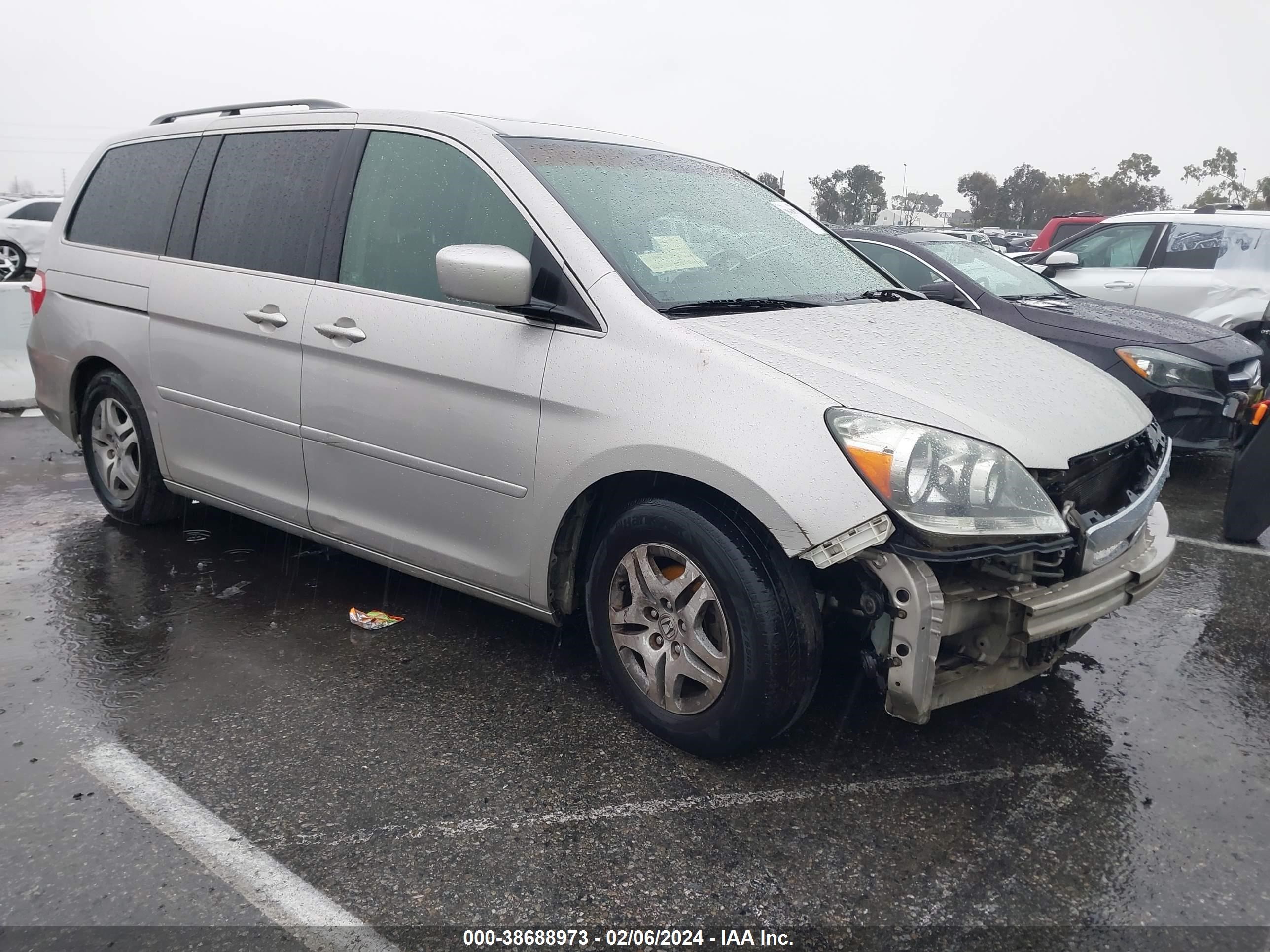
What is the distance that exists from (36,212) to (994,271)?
17.1 meters

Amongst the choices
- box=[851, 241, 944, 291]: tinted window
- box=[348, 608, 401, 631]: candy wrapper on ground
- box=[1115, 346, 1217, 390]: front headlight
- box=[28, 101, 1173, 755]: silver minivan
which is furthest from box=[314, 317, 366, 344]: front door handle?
box=[1115, 346, 1217, 390]: front headlight

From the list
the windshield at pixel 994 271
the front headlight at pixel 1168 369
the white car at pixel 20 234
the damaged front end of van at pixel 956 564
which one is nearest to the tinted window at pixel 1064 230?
the windshield at pixel 994 271

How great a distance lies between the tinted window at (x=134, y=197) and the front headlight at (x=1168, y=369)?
5198mm

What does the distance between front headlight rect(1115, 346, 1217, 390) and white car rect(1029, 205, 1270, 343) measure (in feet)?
6.94

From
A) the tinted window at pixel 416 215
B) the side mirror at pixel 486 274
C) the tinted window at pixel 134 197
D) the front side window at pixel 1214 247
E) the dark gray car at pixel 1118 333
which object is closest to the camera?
the side mirror at pixel 486 274

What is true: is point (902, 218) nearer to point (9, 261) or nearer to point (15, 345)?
point (9, 261)

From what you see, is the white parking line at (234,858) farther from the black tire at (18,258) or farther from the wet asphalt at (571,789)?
the black tire at (18,258)

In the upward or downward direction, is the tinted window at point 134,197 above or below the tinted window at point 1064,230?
above

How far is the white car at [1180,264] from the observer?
27.1 feet

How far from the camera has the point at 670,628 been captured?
115 inches

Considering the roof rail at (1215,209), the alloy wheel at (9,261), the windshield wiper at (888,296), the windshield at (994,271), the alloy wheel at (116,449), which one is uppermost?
the roof rail at (1215,209)

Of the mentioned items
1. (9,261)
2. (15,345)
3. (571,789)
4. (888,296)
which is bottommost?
(9,261)

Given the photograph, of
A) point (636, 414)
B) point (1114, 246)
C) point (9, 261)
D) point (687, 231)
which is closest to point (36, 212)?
point (9, 261)

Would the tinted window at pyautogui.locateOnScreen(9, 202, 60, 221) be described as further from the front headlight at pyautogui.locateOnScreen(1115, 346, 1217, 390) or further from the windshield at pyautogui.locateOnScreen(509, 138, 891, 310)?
the front headlight at pyautogui.locateOnScreen(1115, 346, 1217, 390)
